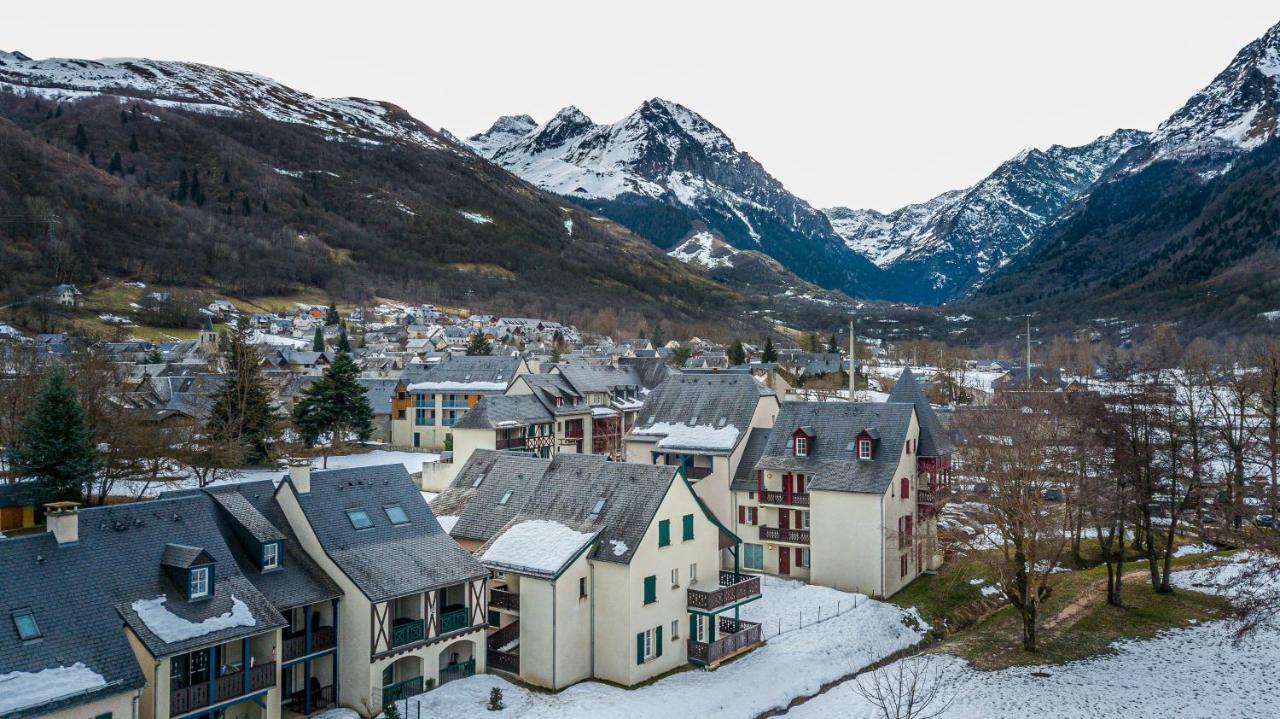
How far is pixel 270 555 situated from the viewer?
90.4 feet

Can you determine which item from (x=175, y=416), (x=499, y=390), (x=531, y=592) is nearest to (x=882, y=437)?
(x=531, y=592)

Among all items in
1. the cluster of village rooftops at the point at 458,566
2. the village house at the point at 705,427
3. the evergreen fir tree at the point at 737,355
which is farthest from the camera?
the evergreen fir tree at the point at 737,355

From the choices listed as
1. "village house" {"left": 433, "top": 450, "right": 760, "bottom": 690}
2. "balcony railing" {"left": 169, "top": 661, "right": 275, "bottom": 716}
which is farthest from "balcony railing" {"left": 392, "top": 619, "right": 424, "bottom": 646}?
"balcony railing" {"left": 169, "top": 661, "right": 275, "bottom": 716}

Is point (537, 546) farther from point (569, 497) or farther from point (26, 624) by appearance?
point (26, 624)

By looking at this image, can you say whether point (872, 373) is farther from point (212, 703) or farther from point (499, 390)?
point (212, 703)

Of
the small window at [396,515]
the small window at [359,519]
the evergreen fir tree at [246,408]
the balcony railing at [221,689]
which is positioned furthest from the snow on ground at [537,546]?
the evergreen fir tree at [246,408]

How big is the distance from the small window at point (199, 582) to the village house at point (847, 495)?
98.1ft

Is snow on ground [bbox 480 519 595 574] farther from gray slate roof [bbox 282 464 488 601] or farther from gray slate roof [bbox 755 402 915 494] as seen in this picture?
gray slate roof [bbox 755 402 915 494]

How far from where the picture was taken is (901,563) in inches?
1735

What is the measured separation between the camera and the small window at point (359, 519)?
30.2m

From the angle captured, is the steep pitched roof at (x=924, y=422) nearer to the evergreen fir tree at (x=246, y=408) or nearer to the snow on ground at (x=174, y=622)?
the snow on ground at (x=174, y=622)

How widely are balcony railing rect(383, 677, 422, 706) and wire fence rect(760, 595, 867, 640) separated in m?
15.4

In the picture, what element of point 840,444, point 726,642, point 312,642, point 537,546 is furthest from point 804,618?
point 312,642

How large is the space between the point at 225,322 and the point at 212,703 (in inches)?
6854
